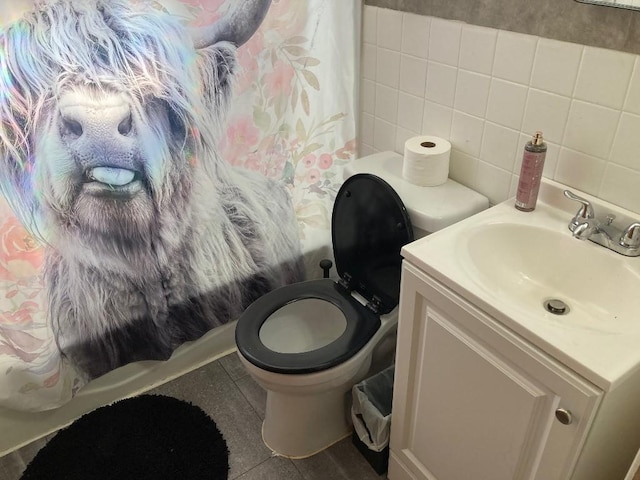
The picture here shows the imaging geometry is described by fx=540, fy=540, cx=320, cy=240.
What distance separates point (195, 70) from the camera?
1500mm

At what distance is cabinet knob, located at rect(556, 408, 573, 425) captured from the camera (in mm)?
918

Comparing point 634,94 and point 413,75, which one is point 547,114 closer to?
point 634,94

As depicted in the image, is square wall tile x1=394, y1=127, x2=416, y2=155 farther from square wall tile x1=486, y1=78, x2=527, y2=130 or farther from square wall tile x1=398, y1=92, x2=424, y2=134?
square wall tile x1=486, y1=78, x2=527, y2=130

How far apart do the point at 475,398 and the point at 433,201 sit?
→ 54cm

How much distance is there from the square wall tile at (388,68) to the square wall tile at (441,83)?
0.44 ft

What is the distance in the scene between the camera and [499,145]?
1.39 meters

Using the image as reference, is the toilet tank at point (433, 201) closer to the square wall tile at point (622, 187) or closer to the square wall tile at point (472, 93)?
the square wall tile at point (472, 93)

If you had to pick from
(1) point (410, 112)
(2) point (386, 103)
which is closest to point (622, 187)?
(1) point (410, 112)

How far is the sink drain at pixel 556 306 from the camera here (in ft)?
3.81

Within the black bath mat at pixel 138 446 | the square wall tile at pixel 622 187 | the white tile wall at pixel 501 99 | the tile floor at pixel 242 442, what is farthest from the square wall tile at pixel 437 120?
the black bath mat at pixel 138 446

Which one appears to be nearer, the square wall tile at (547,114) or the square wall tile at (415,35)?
the square wall tile at (547,114)

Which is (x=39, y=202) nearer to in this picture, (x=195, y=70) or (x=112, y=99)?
(x=112, y=99)

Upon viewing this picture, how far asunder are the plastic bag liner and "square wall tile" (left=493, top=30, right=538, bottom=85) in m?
0.89

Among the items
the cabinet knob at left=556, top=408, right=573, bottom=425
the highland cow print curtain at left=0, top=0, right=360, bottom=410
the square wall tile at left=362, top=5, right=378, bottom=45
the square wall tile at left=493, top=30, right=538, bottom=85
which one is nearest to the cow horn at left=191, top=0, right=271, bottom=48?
the highland cow print curtain at left=0, top=0, right=360, bottom=410
